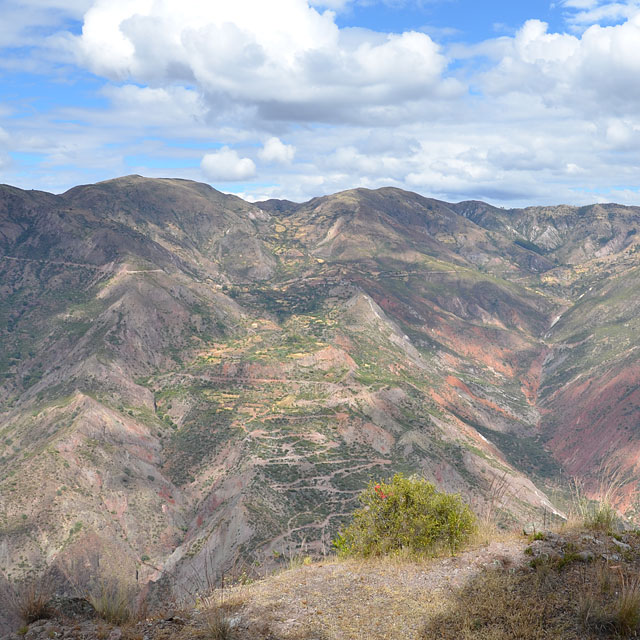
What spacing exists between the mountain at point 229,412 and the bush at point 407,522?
233cm

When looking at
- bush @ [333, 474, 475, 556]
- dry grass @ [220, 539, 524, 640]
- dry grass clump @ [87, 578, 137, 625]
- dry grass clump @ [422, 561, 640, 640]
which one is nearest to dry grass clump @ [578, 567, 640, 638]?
dry grass clump @ [422, 561, 640, 640]

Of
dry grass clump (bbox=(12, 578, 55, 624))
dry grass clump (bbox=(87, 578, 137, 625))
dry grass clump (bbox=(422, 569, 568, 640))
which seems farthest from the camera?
dry grass clump (bbox=(87, 578, 137, 625))

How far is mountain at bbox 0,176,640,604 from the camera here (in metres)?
64.0

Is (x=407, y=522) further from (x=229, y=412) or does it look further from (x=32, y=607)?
(x=229, y=412)

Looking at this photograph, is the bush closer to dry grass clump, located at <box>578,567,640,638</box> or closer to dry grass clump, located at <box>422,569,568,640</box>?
dry grass clump, located at <box>422,569,568,640</box>

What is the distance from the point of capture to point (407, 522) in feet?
70.9

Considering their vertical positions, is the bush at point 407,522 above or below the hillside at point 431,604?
below

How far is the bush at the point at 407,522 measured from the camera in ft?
62.6

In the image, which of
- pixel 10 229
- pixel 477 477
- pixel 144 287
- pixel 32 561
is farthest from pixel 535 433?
pixel 10 229

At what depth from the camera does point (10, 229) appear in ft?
580

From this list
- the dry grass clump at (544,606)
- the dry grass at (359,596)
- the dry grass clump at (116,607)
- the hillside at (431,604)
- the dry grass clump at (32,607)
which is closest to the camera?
the dry grass clump at (544,606)

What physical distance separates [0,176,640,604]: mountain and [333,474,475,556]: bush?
2330mm

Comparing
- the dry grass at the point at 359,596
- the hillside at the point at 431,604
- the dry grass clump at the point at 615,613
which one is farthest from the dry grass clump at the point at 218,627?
the dry grass clump at the point at 615,613

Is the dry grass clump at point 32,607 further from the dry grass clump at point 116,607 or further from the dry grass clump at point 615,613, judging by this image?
the dry grass clump at point 615,613
